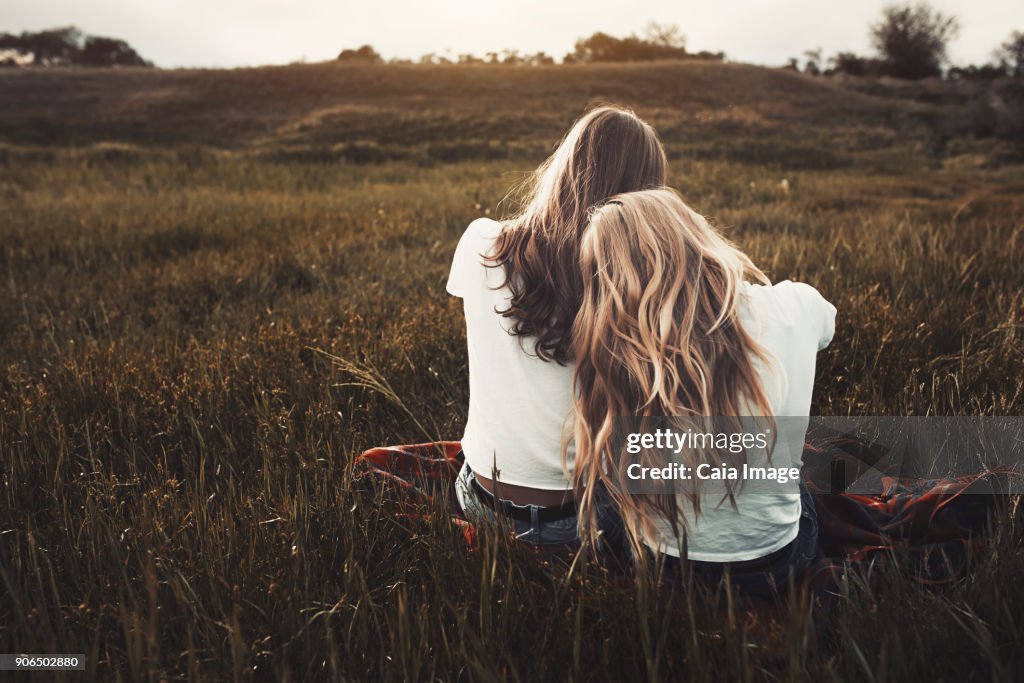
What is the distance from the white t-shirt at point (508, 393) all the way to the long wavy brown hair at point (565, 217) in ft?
0.15

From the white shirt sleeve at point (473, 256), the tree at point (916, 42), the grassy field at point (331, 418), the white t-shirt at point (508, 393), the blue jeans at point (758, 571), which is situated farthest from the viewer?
the tree at point (916, 42)

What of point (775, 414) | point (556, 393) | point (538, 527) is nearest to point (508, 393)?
point (556, 393)

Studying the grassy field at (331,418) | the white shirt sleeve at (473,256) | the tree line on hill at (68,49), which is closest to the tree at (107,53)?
the tree line on hill at (68,49)

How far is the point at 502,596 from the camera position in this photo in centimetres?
141

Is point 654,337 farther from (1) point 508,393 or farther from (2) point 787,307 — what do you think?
(1) point 508,393

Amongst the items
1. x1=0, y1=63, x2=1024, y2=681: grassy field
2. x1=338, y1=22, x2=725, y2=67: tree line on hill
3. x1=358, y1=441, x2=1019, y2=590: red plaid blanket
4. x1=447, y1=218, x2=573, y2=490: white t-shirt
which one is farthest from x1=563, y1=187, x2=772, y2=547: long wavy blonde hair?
x1=338, y1=22, x2=725, y2=67: tree line on hill

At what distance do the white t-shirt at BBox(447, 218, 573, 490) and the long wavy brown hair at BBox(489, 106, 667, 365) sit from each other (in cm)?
4

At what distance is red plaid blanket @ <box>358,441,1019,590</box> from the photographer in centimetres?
160

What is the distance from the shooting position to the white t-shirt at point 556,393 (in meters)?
1.44

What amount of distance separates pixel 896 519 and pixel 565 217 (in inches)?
47.7

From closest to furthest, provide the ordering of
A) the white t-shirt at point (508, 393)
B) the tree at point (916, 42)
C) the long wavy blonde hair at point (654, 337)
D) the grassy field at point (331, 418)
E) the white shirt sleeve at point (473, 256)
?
the grassy field at point (331, 418) → the long wavy blonde hair at point (654, 337) → the white t-shirt at point (508, 393) → the white shirt sleeve at point (473, 256) → the tree at point (916, 42)

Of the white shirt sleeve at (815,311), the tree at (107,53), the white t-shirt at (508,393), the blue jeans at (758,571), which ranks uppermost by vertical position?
the tree at (107,53)

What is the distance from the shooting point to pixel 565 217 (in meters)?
1.73

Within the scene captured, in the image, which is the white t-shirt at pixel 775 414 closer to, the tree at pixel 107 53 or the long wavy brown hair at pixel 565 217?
the long wavy brown hair at pixel 565 217
